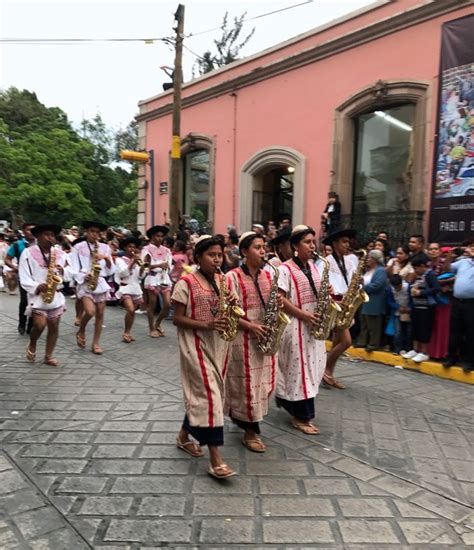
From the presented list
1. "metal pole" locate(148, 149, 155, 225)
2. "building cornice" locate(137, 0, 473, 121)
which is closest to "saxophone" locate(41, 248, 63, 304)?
"building cornice" locate(137, 0, 473, 121)

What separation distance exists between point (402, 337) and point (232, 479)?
14.7 ft

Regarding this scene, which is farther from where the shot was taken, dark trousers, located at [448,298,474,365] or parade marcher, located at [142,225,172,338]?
parade marcher, located at [142,225,172,338]

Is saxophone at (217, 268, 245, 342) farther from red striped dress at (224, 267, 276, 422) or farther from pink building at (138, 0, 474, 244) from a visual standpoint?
pink building at (138, 0, 474, 244)

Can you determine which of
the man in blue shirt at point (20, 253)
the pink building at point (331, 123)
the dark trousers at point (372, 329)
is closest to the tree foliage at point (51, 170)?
the pink building at point (331, 123)

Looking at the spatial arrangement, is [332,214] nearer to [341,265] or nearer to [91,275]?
[341,265]

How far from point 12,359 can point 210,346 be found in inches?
171

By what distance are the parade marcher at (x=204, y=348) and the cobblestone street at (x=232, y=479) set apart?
33cm

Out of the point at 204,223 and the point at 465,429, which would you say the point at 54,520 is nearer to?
the point at 465,429

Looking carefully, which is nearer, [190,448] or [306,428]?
[190,448]

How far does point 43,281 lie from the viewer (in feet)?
21.2

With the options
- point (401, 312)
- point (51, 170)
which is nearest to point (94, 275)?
point (401, 312)

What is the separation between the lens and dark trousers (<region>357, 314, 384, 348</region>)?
295 inches

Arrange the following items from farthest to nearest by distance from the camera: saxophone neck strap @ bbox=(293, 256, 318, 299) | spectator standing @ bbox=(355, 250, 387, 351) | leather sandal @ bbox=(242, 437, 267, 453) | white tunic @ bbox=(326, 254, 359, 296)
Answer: spectator standing @ bbox=(355, 250, 387, 351), white tunic @ bbox=(326, 254, 359, 296), saxophone neck strap @ bbox=(293, 256, 318, 299), leather sandal @ bbox=(242, 437, 267, 453)

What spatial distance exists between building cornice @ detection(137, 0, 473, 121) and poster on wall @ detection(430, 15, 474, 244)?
19.3 inches
